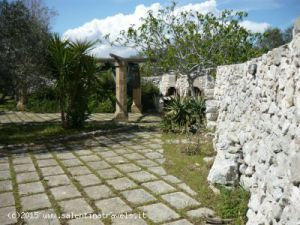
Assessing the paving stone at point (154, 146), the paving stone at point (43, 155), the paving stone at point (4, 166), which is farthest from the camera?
the paving stone at point (154, 146)

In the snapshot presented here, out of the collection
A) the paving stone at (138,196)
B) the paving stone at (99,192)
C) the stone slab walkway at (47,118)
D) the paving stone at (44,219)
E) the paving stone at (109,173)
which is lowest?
the paving stone at (44,219)

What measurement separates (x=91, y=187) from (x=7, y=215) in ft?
3.91

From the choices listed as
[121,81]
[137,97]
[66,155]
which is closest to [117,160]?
[66,155]

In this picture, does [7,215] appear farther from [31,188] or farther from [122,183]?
[122,183]

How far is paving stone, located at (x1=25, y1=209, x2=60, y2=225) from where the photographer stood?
3.24 m

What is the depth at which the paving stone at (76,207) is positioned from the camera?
3500mm

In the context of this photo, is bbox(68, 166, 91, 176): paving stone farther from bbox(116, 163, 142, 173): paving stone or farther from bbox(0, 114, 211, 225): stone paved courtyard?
bbox(116, 163, 142, 173): paving stone

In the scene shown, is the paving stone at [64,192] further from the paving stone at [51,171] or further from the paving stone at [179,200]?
the paving stone at [179,200]

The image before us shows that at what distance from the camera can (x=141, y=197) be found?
12.8 feet

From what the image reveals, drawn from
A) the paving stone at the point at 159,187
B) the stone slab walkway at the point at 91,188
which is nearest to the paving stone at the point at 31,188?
the stone slab walkway at the point at 91,188

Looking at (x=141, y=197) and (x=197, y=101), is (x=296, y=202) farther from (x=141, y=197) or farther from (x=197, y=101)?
(x=197, y=101)

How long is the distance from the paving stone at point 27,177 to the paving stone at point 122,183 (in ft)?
3.99

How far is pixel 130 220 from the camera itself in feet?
10.8

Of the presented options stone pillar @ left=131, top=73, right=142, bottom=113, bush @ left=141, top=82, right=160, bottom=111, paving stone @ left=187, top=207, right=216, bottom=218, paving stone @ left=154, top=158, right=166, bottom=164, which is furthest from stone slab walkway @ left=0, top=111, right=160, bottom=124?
paving stone @ left=187, top=207, right=216, bottom=218
